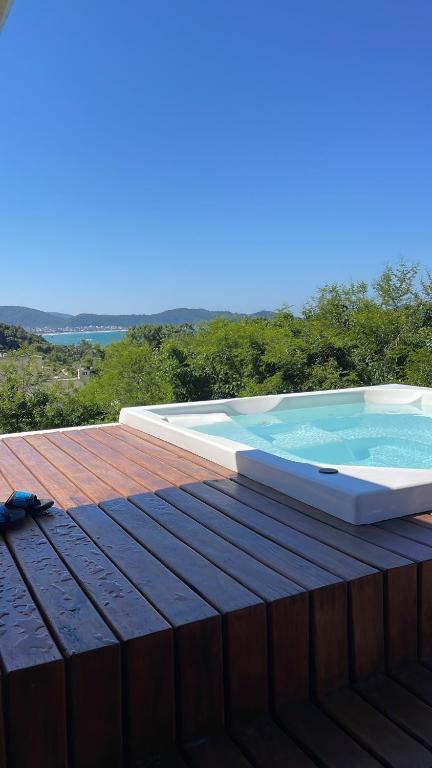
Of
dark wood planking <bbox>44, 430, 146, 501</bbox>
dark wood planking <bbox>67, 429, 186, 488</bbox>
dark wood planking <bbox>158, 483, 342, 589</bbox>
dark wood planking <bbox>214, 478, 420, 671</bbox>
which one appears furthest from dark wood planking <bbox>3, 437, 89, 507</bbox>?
dark wood planking <bbox>214, 478, 420, 671</bbox>

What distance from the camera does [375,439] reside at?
439 cm

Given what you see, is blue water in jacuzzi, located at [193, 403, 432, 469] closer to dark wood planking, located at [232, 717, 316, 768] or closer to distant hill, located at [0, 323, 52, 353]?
dark wood planking, located at [232, 717, 316, 768]

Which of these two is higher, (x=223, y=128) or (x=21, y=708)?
(x=223, y=128)

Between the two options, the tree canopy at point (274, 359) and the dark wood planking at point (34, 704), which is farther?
the tree canopy at point (274, 359)

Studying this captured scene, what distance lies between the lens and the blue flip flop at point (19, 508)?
1727 millimetres

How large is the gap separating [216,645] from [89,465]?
1519 mm

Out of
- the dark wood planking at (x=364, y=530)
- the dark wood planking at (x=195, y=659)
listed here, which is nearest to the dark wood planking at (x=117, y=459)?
the dark wood planking at (x=364, y=530)

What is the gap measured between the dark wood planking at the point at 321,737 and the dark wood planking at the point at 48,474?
106cm

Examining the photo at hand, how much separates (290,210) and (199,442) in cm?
1025

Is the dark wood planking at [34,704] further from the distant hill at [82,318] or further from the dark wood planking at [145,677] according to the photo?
the distant hill at [82,318]

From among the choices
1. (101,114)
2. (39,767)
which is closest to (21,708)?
(39,767)

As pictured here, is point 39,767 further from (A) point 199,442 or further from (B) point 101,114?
(B) point 101,114

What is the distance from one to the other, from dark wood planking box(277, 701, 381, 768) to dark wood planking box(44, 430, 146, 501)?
3.49 feet

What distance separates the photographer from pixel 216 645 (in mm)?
1188
